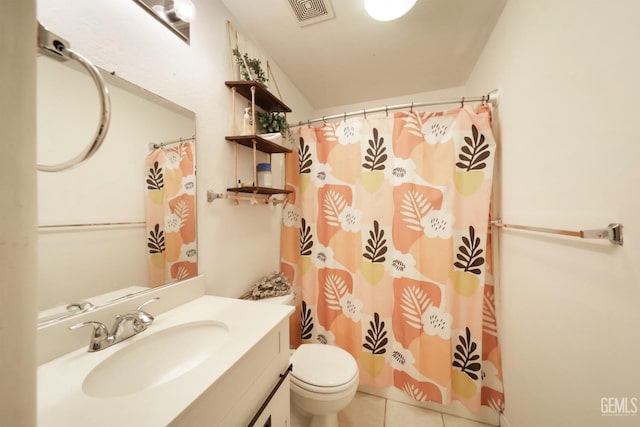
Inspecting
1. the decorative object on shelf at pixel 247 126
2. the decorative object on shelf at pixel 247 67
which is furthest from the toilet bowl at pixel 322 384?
the decorative object on shelf at pixel 247 67

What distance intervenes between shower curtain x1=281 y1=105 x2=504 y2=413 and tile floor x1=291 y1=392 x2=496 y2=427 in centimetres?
14

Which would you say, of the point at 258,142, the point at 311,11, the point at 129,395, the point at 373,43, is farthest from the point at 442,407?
the point at 311,11

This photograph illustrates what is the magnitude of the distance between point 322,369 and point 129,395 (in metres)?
0.91

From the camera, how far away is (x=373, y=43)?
4.68 ft

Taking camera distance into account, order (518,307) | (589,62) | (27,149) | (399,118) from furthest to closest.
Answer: (399,118)
(518,307)
(589,62)
(27,149)

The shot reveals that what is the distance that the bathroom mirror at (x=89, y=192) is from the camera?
626 millimetres

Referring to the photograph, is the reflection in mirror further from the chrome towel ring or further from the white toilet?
the white toilet

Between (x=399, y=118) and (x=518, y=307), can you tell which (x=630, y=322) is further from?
(x=399, y=118)

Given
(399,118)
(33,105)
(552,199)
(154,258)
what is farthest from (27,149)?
(399,118)

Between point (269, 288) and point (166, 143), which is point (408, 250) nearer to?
point (269, 288)

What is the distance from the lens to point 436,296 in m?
1.34

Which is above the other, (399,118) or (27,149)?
(399,118)

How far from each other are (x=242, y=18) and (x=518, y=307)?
2163mm

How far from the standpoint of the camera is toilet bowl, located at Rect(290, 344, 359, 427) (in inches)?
41.8
